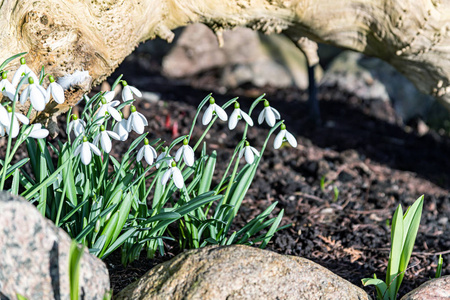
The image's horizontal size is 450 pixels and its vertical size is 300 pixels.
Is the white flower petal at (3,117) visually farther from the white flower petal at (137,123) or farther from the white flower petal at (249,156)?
the white flower petal at (249,156)

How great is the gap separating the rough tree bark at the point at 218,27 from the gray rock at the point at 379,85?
2.28 metres

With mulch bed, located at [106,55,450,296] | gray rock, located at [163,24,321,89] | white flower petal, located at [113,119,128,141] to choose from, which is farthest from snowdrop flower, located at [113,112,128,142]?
gray rock, located at [163,24,321,89]

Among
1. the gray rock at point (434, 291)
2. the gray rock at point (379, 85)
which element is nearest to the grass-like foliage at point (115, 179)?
the gray rock at point (434, 291)

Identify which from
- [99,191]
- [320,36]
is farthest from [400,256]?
[320,36]

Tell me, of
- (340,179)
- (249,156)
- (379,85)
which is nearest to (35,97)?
(249,156)

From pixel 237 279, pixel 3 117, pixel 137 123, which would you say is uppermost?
pixel 3 117

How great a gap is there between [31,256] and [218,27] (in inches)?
74.3

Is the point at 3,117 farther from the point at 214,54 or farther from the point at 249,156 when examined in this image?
the point at 214,54

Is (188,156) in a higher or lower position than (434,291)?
higher

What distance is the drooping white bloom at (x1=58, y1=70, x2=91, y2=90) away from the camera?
2379 mm

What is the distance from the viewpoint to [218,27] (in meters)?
3.02

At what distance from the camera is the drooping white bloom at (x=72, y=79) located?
2379mm

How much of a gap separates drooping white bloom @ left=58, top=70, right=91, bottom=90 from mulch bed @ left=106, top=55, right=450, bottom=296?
32.8 inches

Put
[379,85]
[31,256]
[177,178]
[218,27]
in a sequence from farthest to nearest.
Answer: [379,85]
[218,27]
[177,178]
[31,256]
